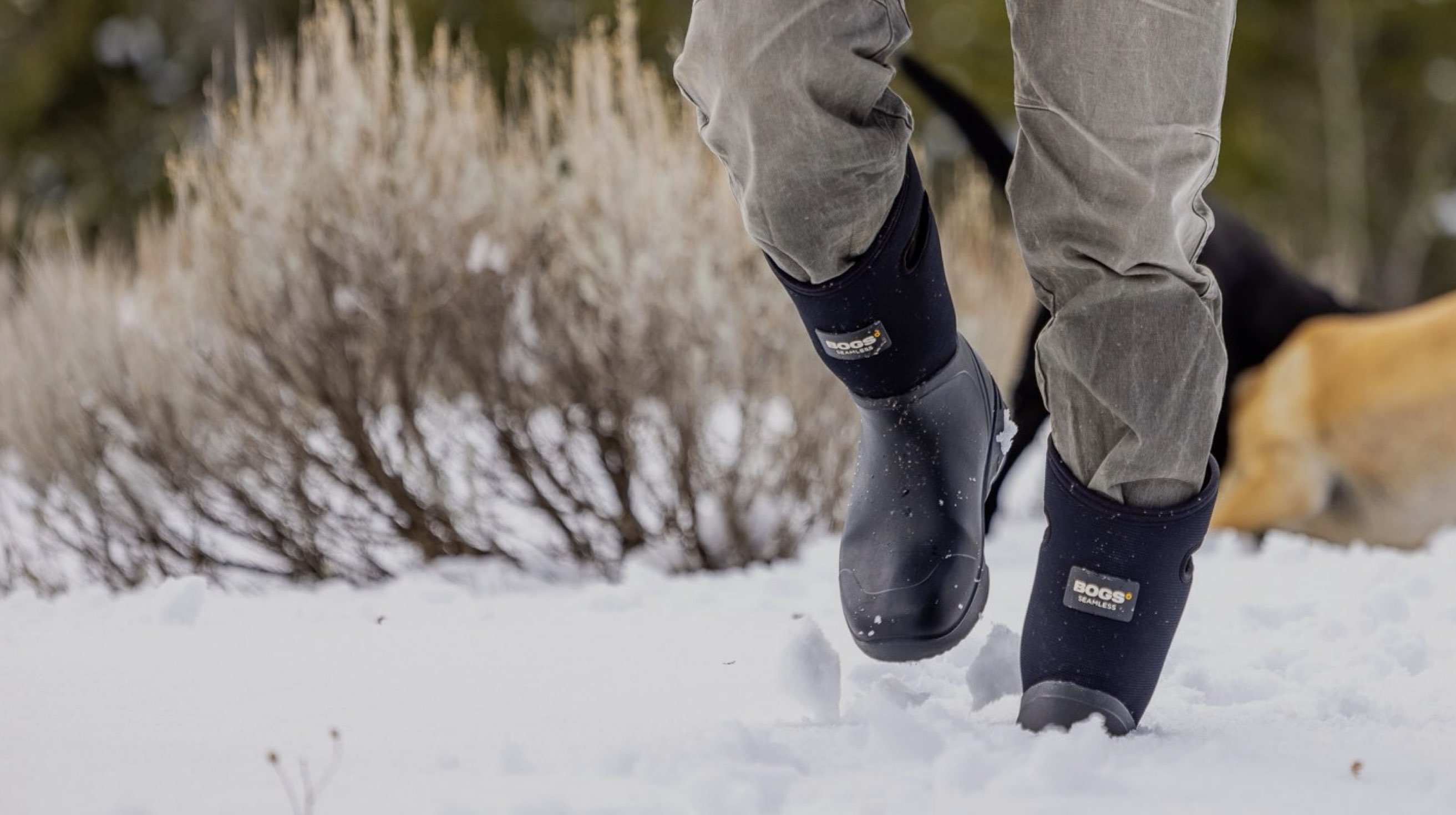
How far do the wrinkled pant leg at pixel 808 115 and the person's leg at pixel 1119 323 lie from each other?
0.47ft

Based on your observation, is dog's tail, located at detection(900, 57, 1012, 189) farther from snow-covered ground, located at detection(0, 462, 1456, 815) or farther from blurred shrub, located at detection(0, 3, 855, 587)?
snow-covered ground, located at detection(0, 462, 1456, 815)

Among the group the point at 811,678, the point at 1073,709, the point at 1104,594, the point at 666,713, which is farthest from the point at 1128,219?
the point at 666,713

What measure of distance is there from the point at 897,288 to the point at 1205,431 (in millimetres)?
327

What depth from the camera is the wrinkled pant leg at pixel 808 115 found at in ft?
3.79

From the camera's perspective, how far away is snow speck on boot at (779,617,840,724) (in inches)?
51.6

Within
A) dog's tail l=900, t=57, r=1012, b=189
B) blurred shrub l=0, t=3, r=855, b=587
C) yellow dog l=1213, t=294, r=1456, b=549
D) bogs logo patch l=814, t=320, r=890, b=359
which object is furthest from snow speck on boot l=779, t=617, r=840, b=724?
yellow dog l=1213, t=294, r=1456, b=549

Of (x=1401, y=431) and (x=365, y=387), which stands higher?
(x=365, y=387)

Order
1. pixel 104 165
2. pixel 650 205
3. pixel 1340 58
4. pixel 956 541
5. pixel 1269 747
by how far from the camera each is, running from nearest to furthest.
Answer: pixel 1269 747 → pixel 956 541 → pixel 650 205 → pixel 104 165 → pixel 1340 58

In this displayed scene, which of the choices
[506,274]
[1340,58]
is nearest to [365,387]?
[506,274]

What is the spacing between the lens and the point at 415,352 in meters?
2.58

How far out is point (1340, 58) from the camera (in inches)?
511

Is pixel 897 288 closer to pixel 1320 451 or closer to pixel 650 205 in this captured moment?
pixel 650 205

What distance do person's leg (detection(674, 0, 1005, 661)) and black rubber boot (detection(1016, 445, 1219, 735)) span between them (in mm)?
125

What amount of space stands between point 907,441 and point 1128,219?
335 millimetres
